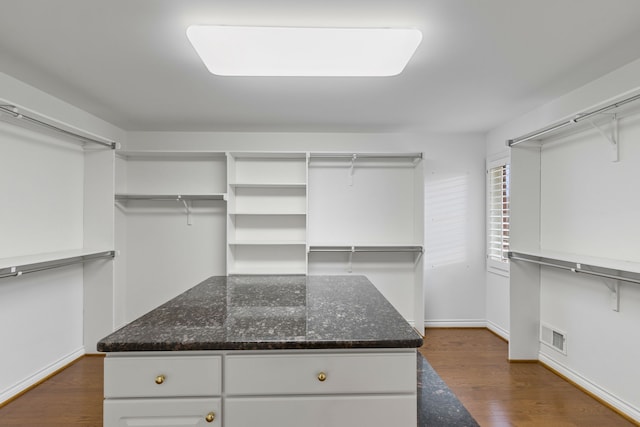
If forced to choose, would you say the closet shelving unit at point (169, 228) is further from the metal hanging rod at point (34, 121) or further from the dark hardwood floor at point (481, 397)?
the dark hardwood floor at point (481, 397)

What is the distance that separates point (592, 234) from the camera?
246cm

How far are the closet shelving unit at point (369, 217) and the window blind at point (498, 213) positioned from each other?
35.0 inches

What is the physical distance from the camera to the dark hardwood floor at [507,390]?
217 cm

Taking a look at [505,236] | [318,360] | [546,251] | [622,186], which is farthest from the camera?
[505,236]

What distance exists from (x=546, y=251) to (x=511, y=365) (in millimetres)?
1085

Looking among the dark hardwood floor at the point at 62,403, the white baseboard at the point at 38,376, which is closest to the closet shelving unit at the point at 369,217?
the dark hardwood floor at the point at 62,403

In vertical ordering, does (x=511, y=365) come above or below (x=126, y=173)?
below

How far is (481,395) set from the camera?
95.9 inches

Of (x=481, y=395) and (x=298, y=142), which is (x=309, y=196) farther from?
(x=481, y=395)

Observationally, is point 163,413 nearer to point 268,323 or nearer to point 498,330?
point 268,323

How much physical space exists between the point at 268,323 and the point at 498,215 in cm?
325

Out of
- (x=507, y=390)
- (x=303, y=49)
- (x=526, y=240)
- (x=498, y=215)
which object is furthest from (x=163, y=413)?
(x=498, y=215)

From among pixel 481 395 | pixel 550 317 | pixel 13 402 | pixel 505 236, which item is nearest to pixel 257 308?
pixel 481 395

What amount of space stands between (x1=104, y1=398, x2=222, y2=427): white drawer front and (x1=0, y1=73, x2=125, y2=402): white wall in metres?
2.02
